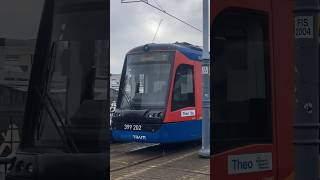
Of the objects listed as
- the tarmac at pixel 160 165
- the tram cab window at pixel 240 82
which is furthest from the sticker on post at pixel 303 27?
the tarmac at pixel 160 165

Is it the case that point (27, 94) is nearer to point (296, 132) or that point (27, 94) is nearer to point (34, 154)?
point (34, 154)

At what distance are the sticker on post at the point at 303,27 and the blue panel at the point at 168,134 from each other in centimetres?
1127

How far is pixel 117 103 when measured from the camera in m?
16.0

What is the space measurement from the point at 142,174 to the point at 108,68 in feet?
24.8

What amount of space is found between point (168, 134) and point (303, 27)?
11.5 m

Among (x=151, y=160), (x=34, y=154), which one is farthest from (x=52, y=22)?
(x=151, y=160)

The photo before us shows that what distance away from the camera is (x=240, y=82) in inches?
178

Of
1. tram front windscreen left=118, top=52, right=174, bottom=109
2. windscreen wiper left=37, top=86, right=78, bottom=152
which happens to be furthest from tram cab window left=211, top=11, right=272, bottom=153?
tram front windscreen left=118, top=52, right=174, bottom=109

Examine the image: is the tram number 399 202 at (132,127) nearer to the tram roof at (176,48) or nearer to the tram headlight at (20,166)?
the tram roof at (176,48)

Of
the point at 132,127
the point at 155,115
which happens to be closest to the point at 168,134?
the point at 155,115

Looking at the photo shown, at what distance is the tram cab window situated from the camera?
445 centimetres

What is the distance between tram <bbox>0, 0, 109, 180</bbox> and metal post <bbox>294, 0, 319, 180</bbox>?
121 cm

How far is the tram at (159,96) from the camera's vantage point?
49.2 feet

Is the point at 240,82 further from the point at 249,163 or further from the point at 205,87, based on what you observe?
the point at 205,87
